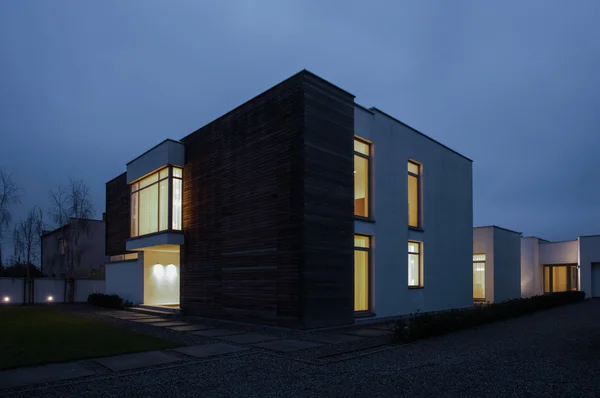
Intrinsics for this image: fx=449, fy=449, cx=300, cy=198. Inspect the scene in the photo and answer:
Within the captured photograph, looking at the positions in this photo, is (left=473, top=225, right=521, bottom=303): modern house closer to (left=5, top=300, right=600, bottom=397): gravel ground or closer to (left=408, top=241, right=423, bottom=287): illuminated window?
(left=408, top=241, right=423, bottom=287): illuminated window

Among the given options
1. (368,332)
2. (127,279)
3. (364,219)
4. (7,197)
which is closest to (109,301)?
(127,279)

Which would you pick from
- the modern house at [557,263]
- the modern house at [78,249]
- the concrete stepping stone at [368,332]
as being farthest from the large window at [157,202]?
the modern house at [557,263]

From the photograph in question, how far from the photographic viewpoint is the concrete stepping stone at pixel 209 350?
7932 millimetres

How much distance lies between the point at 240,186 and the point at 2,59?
63419mm

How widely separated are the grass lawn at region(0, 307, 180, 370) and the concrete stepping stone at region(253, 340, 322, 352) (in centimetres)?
186

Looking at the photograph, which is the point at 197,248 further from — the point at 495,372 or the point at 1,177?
the point at 1,177

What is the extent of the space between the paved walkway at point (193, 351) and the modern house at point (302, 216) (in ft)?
3.00

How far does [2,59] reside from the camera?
197 ft

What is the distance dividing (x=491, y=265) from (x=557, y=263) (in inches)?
418

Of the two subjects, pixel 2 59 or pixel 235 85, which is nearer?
pixel 2 59

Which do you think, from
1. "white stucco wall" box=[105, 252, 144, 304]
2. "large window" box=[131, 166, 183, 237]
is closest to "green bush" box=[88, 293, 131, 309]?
"white stucco wall" box=[105, 252, 144, 304]

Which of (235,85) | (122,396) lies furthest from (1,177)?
(235,85)

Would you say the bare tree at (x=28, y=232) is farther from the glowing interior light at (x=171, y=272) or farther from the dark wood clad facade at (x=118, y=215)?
the glowing interior light at (x=171, y=272)

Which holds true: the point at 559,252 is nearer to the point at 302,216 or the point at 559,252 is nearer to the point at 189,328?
the point at 302,216
